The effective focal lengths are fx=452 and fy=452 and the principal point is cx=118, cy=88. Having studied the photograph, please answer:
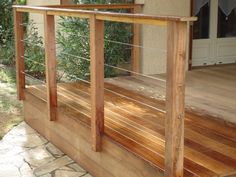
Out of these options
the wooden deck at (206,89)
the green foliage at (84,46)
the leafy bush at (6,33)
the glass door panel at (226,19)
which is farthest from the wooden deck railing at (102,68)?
the leafy bush at (6,33)

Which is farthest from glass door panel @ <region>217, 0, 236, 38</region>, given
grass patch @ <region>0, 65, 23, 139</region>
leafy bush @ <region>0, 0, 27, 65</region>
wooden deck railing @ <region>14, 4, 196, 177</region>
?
leafy bush @ <region>0, 0, 27, 65</region>

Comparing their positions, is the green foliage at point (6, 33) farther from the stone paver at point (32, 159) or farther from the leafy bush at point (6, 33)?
the stone paver at point (32, 159)

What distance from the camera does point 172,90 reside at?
279cm

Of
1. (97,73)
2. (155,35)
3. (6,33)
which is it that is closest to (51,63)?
(97,73)

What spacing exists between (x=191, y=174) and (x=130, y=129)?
107 cm

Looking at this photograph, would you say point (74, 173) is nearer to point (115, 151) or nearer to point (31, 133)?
point (115, 151)

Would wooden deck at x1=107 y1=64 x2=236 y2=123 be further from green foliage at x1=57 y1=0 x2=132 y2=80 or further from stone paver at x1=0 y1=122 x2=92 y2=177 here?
stone paver at x1=0 y1=122 x2=92 y2=177

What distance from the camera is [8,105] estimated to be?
261 inches

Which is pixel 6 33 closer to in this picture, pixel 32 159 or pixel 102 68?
pixel 32 159

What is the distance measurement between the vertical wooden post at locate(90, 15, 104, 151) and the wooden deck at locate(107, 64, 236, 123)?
124 centimetres

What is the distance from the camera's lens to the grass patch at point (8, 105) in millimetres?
5795

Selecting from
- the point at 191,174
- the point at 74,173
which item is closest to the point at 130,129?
the point at 74,173

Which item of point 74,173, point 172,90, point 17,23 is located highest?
point 17,23

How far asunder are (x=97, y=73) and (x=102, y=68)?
6cm
